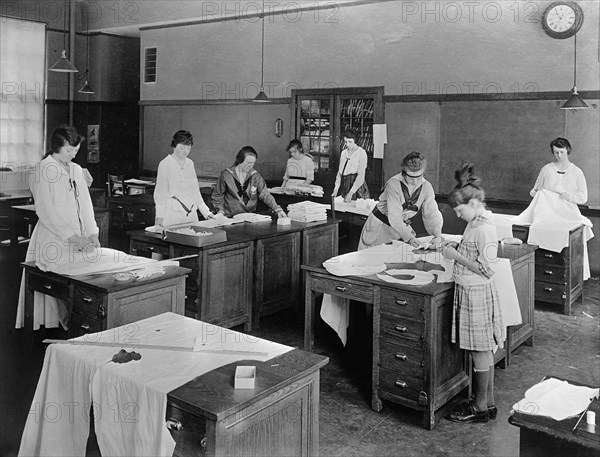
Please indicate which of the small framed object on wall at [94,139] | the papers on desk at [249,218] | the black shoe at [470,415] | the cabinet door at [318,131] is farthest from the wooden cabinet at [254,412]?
the small framed object on wall at [94,139]

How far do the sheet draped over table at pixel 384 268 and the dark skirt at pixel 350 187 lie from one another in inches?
177

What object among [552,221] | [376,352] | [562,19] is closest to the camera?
[376,352]

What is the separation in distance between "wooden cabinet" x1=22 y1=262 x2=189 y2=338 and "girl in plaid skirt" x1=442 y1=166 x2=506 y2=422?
5.59ft

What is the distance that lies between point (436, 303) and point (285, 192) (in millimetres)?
5839

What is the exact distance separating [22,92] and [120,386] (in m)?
11.4

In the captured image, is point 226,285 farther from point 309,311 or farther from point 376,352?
point 376,352

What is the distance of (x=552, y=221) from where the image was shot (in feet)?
22.1

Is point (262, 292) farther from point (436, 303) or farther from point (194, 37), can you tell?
point (194, 37)

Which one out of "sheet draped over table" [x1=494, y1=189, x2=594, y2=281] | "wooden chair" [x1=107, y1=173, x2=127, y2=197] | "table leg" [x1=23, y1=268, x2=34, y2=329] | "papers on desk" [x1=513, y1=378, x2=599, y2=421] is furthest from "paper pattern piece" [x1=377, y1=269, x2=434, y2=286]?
"wooden chair" [x1=107, y1=173, x2=127, y2=197]

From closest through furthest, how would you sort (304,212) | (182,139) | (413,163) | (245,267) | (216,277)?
(413,163), (216,277), (245,267), (182,139), (304,212)

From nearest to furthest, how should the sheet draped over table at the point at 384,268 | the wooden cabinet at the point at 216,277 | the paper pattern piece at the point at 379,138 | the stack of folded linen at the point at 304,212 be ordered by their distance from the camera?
the sheet draped over table at the point at 384,268 < the wooden cabinet at the point at 216,277 < the stack of folded linen at the point at 304,212 < the paper pattern piece at the point at 379,138

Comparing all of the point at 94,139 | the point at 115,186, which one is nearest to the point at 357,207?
the point at 115,186

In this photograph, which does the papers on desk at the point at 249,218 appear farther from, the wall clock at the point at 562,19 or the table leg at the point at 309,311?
the wall clock at the point at 562,19

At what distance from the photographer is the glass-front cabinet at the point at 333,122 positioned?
981 cm
